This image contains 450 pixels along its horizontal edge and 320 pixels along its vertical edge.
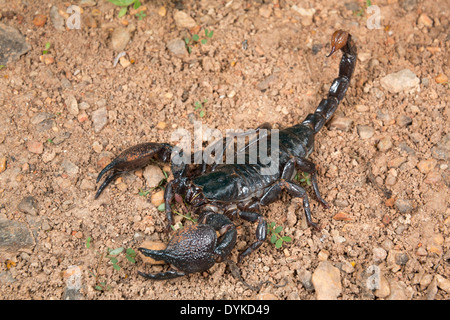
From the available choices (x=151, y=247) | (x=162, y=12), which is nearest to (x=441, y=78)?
(x=162, y=12)

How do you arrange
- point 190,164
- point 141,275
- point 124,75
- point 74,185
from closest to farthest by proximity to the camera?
point 141,275, point 74,185, point 190,164, point 124,75

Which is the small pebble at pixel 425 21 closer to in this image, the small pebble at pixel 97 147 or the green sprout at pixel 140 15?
the green sprout at pixel 140 15

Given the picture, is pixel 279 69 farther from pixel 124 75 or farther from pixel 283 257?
pixel 283 257

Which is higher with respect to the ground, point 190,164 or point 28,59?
point 28,59

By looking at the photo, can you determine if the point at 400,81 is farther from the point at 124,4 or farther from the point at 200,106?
the point at 124,4

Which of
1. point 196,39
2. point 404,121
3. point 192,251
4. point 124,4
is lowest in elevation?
point 192,251

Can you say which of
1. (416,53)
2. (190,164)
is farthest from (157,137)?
(416,53)

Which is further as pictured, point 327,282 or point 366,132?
point 366,132

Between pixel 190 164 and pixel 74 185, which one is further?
pixel 190 164
